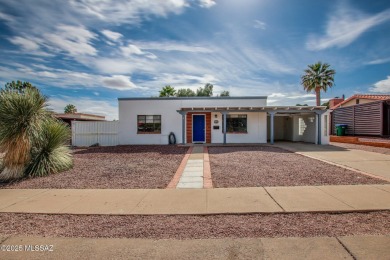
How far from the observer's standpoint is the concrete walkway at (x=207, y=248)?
117 inches

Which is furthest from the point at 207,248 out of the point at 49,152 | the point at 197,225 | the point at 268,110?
the point at 268,110

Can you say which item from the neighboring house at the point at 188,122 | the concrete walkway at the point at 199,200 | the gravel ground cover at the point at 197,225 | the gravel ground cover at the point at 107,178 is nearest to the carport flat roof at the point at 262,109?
the neighboring house at the point at 188,122

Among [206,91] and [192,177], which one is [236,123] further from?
[206,91]

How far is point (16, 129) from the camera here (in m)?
7.51

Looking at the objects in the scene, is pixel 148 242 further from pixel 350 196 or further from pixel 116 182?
pixel 350 196

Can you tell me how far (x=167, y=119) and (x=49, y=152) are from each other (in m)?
10.5

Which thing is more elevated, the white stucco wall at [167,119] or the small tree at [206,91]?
the small tree at [206,91]

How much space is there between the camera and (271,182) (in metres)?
6.50

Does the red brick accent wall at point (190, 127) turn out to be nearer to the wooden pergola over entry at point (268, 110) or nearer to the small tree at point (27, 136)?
the wooden pergola over entry at point (268, 110)

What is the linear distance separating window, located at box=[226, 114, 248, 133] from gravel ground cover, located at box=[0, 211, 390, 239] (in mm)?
14033

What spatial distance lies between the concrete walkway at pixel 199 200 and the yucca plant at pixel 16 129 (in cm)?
178

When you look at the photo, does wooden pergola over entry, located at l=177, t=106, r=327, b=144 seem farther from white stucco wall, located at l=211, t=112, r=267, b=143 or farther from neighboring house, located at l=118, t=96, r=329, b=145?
white stucco wall, located at l=211, t=112, r=267, b=143

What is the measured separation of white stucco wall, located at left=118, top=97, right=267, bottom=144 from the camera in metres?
18.1

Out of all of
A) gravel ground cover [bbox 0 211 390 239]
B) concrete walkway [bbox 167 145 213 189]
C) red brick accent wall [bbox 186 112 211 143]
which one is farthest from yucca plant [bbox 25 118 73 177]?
red brick accent wall [bbox 186 112 211 143]
